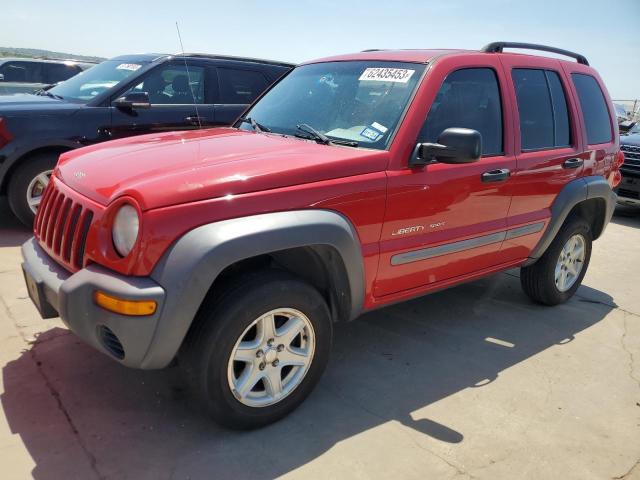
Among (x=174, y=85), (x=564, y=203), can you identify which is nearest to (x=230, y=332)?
(x=564, y=203)

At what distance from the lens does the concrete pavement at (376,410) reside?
2492 mm

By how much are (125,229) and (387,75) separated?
6.02ft

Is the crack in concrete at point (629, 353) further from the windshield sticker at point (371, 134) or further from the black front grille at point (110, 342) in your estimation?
the black front grille at point (110, 342)

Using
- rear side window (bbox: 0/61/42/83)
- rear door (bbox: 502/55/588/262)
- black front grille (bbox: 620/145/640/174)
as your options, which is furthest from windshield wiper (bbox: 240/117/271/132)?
rear side window (bbox: 0/61/42/83)

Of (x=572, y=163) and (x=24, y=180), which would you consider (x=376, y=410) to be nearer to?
(x=572, y=163)

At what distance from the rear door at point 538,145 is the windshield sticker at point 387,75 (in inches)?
33.3

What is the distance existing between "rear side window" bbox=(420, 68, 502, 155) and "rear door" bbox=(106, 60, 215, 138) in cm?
339

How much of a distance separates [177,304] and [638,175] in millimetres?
7919

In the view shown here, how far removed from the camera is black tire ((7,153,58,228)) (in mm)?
5289

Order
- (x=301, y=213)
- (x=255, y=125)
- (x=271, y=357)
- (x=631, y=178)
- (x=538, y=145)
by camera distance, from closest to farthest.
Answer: (x=301, y=213) → (x=271, y=357) → (x=255, y=125) → (x=538, y=145) → (x=631, y=178)

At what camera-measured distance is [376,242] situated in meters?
2.90

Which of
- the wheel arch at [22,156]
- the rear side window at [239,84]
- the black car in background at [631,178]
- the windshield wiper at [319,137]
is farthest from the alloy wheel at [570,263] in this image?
the wheel arch at [22,156]

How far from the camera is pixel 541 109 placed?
3928 millimetres

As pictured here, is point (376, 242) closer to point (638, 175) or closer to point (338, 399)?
point (338, 399)
